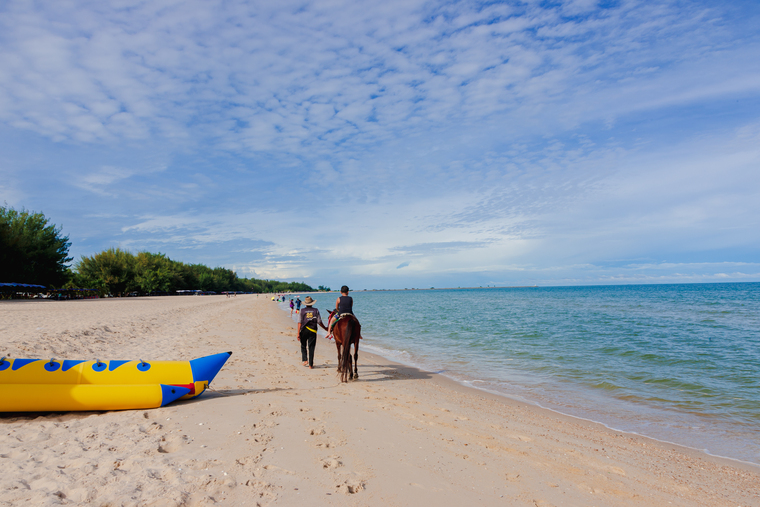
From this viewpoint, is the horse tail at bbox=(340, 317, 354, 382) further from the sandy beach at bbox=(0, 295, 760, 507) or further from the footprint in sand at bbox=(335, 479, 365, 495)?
the footprint in sand at bbox=(335, 479, 365, 495)

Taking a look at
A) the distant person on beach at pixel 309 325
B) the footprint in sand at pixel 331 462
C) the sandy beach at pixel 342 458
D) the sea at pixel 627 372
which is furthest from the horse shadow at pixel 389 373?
the footprint in sand at pixel 331 462

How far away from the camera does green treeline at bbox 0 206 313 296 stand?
153 ft

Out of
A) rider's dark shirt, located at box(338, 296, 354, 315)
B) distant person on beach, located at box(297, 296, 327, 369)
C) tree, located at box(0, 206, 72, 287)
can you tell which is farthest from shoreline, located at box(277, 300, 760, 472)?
tree, located at box(0, 206, 72, 287)

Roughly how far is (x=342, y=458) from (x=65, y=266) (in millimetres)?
68945

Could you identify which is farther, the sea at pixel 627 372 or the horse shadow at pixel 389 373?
the horse shadow at pixel 389 373

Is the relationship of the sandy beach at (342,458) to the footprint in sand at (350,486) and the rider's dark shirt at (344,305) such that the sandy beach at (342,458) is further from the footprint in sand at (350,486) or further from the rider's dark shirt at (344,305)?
the rider's dark shirt at (344,305)

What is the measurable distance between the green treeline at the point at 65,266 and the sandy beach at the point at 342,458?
55.9 m

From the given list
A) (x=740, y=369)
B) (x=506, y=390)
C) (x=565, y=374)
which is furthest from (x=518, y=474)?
(x=740, y=369)

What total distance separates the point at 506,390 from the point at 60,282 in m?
68.0

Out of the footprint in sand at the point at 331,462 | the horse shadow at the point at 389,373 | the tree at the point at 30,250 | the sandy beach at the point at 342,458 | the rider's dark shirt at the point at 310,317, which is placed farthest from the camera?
the tree at the point at 30,250

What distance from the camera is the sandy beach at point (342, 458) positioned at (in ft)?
12.1

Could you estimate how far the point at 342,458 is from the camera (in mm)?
4516

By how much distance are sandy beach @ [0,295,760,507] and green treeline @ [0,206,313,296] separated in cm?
5592

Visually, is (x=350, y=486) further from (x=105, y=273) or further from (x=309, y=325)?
(x=105, y=273)
